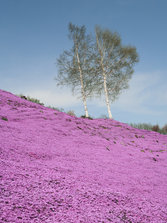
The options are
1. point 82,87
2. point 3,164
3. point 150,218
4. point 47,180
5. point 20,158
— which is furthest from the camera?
A: point 82,87

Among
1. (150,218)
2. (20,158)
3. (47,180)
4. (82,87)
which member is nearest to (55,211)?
(47,180)

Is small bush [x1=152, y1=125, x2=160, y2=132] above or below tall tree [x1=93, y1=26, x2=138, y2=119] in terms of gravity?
below

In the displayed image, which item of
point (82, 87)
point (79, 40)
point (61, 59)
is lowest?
point (82, 87)

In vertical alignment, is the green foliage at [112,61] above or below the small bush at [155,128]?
above

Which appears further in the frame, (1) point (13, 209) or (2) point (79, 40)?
(2) point (79, 40)

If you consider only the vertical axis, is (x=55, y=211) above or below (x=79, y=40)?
below

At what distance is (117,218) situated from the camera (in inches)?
87.5

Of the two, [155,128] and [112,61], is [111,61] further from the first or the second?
[155,128]

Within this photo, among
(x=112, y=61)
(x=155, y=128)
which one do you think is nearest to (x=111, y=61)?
(x=112, y=61)

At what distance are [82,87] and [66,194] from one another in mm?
18950

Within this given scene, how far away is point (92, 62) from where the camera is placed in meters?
21.4

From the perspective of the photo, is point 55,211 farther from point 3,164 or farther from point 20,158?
point 20,158

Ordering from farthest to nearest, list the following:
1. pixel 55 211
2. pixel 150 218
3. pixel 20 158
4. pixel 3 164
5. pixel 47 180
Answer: pixel 20 158 → pixel 3 164 → pixel 47 180 → pixel 150 218 → pixel 55 211

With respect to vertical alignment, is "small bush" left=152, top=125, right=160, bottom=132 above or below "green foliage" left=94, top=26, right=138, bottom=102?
below
